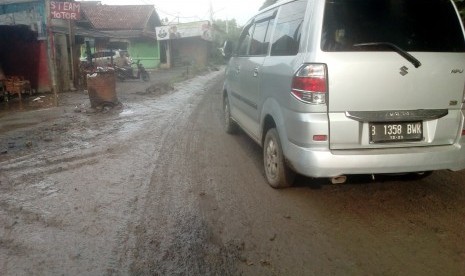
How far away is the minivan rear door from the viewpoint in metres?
3.43

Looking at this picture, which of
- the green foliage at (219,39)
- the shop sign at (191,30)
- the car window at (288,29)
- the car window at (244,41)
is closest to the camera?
the car window at (288,29)

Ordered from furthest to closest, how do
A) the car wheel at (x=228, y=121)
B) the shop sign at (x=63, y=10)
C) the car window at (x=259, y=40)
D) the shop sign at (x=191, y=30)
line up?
1. the shop sign at (x=191, y=30)
2. the shop sign at (x=63, y=10)
3. the car wheel at (x=228, y=121)
4. the car window at (x=259, y=40)

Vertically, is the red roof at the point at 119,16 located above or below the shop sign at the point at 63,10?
above

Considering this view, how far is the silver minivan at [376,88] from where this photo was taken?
3.44 m

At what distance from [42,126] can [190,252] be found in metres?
7.04

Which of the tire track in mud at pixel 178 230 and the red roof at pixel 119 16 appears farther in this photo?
the red roof at pixel 119 16

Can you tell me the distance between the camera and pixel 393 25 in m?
3.57

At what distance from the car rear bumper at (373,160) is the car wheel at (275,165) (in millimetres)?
565

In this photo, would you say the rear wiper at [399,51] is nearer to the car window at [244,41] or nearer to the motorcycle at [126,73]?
the car window at [244,41]

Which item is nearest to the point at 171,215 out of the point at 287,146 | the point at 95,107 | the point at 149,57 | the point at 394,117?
the point at 287,146

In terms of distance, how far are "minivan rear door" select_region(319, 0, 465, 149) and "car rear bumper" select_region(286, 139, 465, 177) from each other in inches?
2.7

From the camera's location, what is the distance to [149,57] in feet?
121

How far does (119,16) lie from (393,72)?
126 feet

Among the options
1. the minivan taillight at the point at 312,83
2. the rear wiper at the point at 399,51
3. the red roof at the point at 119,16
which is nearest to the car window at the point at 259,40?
the minivan taillight at the point at 312,83
